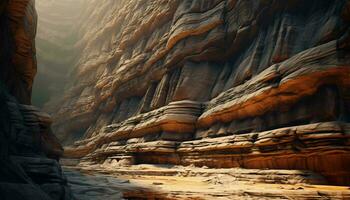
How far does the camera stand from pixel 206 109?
16.1 m

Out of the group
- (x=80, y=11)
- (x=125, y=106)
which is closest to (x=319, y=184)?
(x=125, y=106)

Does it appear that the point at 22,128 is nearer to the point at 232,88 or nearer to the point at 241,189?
the point at 241,189

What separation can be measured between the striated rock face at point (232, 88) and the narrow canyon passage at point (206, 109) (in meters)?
0.05

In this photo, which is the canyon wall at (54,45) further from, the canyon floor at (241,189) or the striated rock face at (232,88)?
the canyon floor at (241,189)

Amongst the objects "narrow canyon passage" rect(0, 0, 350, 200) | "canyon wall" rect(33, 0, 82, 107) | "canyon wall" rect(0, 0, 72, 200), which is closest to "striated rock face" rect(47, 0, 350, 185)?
"narrow canyon passage" rect(0, 0, 350, 200)

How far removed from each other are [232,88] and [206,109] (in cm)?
215

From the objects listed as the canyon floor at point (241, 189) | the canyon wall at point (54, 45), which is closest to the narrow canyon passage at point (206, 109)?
the canyon floor at point (241, 189)

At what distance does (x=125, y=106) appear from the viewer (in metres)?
25.8

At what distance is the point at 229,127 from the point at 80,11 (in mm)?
53264

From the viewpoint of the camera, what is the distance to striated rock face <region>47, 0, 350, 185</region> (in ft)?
32.0

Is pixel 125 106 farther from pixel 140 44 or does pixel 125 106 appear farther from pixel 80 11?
pixel 80 11

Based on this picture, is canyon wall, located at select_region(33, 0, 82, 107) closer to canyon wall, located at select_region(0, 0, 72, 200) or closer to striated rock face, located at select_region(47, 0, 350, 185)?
striated rock face, located at select_region(47, 0, 350, 185)

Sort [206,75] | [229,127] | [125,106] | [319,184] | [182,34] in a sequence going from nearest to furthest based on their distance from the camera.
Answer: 1. [319,184]
2. [229,127]
3. [206,75]
4. [182,34]
5. [125,106]

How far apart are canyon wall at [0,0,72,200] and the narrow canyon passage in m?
0.04
